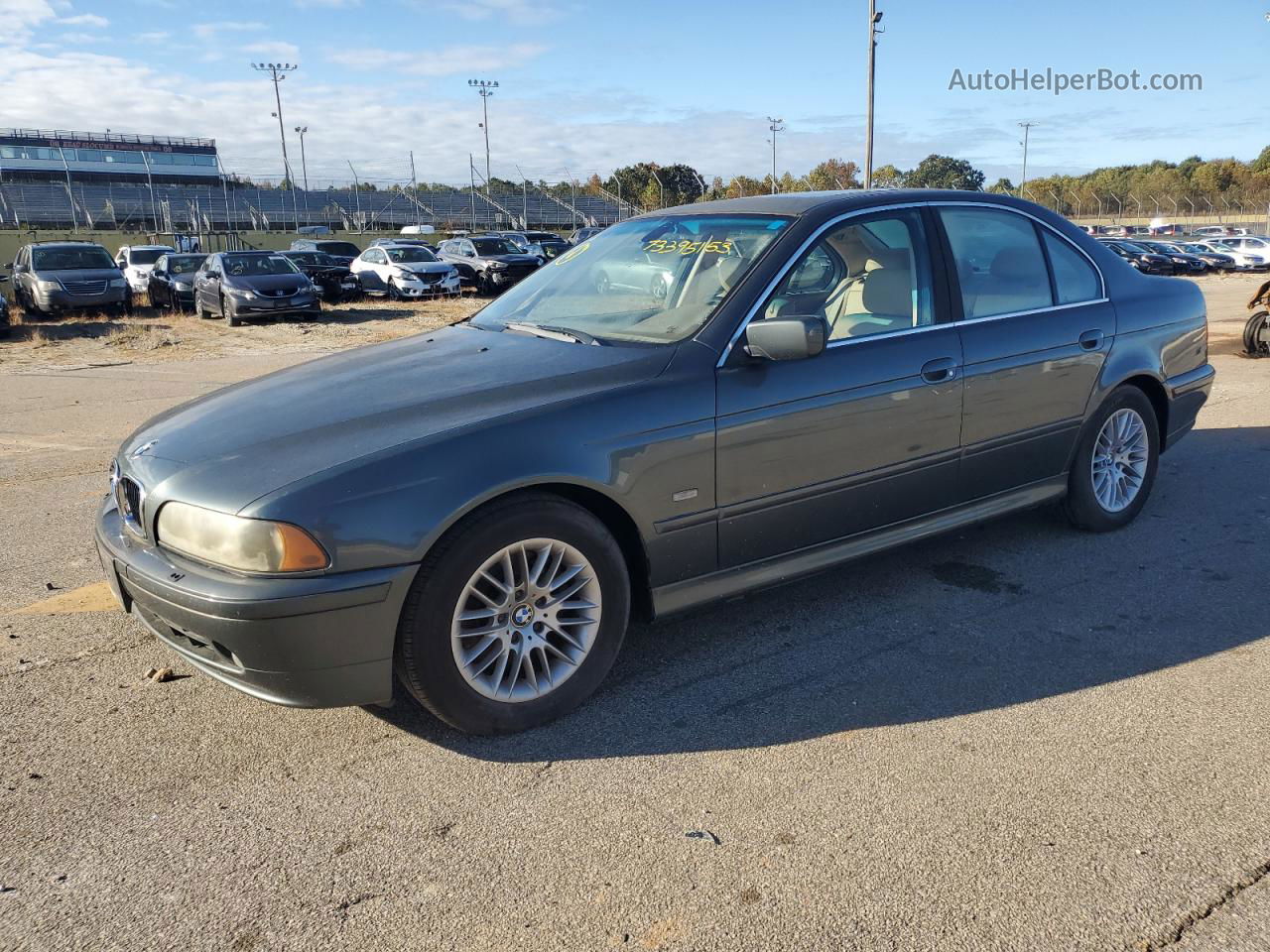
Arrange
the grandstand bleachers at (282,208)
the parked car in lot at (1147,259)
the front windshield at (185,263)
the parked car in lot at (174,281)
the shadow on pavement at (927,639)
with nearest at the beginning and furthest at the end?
the shadow on pavement at (927,639) < the parked car in lot at (174,281) < the front windshield at (185,263) < the parked car in lot at (1147,259) < the grandstand bleachers at (282,208)

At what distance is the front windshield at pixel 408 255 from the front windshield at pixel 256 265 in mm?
3789

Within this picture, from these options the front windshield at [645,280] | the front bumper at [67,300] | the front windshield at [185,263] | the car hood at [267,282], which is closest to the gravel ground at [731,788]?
the front windshield at [645,280]

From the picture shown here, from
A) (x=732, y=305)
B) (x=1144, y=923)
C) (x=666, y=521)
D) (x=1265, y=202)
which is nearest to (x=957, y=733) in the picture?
(x=1144, y=923)

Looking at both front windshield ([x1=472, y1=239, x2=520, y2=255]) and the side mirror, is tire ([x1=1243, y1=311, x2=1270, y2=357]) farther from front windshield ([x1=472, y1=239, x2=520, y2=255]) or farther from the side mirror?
front windshield ([x1=472, y1=239, x2=520, y2=255])

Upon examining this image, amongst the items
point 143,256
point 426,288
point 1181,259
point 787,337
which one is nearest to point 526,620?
point 787,337

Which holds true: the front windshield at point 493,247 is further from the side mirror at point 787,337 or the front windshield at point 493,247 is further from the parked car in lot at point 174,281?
the side mirror at point 787,337

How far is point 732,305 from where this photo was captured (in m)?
3.67

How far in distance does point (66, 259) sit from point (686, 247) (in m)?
21.3

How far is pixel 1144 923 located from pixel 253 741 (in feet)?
8.32

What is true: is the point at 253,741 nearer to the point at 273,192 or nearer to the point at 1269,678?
the point at 1269,678

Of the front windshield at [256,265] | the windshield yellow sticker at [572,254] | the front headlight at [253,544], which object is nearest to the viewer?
the front headlight at [253,544]

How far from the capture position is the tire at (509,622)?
2.97 m

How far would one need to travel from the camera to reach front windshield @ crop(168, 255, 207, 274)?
23.7 meters

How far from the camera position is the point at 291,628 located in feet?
9.16
